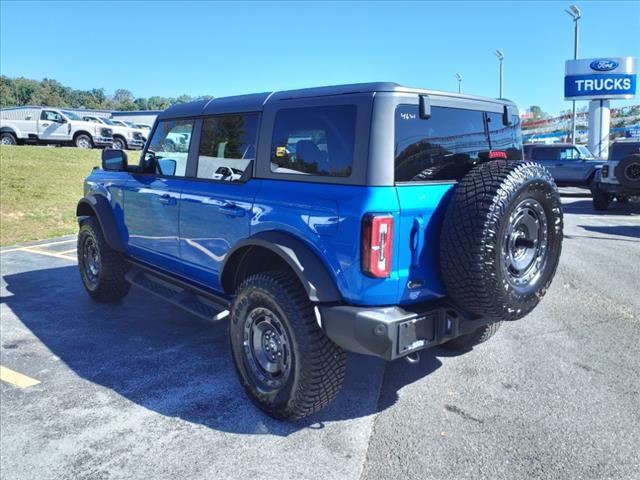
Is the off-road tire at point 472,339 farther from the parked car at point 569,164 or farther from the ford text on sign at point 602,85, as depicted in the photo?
the ford text on sign at point 602,85

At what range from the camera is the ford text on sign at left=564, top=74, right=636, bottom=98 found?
2764cm

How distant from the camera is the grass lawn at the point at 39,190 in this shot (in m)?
10.6

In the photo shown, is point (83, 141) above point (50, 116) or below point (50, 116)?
below

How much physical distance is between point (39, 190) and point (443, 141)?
12352 mm

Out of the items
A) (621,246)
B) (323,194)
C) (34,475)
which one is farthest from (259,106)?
(621,246)

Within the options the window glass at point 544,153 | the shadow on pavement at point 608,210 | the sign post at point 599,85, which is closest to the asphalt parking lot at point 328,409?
the shadow on pavement at point 608,210

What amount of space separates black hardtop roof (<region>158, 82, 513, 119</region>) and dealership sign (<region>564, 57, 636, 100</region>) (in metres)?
28.2

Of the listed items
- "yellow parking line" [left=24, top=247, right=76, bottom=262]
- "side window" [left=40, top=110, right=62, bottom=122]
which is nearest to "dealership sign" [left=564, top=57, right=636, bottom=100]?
"side window" [left=40, top=110, right=62, bottom=122]

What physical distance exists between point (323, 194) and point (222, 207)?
102 cm

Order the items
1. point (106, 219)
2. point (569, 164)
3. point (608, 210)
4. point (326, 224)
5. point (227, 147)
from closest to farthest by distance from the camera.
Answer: point (326, 224) < point (227, 147) < point (106, 219) < point (608, 210) < point (569, 164)

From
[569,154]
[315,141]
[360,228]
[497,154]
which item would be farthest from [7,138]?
[360,228]

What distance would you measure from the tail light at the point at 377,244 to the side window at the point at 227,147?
47.4 inches

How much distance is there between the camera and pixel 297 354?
3041mm

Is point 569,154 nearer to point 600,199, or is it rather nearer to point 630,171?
point 600,199
